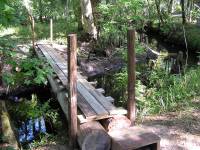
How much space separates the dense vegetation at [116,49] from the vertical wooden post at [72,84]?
722 mm

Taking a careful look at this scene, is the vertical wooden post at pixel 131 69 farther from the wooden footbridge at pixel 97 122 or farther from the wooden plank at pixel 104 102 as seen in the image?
the wooden plank at pixel 104 102

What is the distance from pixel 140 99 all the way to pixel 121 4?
6.94 metres

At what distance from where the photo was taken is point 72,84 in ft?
19.7

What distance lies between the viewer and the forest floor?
20.7 ft

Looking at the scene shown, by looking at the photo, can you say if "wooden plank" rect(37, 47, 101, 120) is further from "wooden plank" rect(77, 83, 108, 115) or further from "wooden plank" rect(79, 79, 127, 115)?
"wooden plank" rect(79, 79, 127, 115)

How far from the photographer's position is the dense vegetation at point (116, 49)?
4805 mm

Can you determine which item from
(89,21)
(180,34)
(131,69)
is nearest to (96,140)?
(131,69)

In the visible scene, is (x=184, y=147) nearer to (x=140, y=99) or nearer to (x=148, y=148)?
(x=148, y=148)

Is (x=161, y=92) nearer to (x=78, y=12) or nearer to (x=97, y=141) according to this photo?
(x=97, y=141)

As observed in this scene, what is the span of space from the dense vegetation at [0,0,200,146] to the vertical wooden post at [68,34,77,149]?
722 millimetres

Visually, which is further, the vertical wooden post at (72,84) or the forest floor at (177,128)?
the forest floor at (177,128)

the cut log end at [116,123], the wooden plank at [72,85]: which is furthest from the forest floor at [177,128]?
the wooden plank at [72,85]

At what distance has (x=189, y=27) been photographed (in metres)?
21.0

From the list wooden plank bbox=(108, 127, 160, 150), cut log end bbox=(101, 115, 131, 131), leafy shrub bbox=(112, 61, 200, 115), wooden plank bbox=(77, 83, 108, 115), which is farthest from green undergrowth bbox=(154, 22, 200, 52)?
wooden plank bbox=(108, 127, 160, 150)
